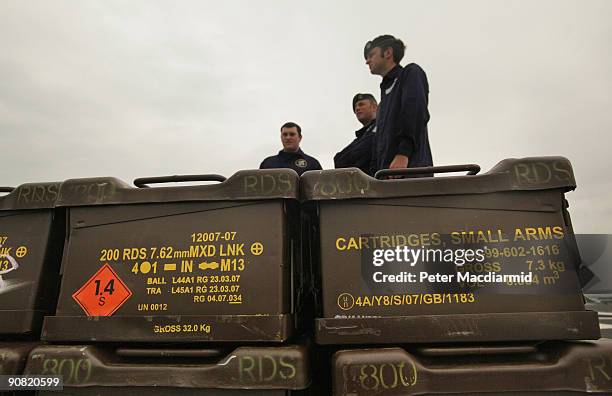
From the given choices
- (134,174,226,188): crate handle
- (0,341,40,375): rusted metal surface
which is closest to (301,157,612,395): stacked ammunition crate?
(134,174,226,188): crate handle

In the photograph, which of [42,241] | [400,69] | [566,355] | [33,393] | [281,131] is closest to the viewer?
[566,355]

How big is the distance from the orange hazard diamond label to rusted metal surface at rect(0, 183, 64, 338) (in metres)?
0.18

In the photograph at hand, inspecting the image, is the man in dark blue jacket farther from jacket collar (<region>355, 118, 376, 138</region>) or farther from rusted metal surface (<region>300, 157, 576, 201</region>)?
jacket collar (<region>355, 118, 376, 138</region>)

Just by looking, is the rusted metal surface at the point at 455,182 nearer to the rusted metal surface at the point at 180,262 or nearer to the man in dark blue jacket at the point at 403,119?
the rusted metal surface at the point at 180,262

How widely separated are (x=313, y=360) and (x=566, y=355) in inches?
29.1

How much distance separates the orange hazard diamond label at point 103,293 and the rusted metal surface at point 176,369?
0.12m

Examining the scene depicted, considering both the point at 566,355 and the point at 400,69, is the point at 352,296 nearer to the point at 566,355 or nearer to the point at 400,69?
the point at 566,355

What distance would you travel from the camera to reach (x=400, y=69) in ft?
7.04

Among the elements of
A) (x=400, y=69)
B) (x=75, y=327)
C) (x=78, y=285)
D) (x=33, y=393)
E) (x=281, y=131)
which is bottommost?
(x=33, y=393)

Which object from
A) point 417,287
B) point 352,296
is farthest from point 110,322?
point 417,287

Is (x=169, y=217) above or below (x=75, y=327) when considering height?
above

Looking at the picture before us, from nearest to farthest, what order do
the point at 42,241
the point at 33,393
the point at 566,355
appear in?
the point at 566,355 < the point at 33,393 < the point at 42,241

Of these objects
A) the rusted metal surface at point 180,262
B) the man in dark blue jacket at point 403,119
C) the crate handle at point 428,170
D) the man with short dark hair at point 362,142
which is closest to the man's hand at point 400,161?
the man in dark blue jacket at point 403,119

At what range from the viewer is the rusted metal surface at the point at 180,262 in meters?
1.15
